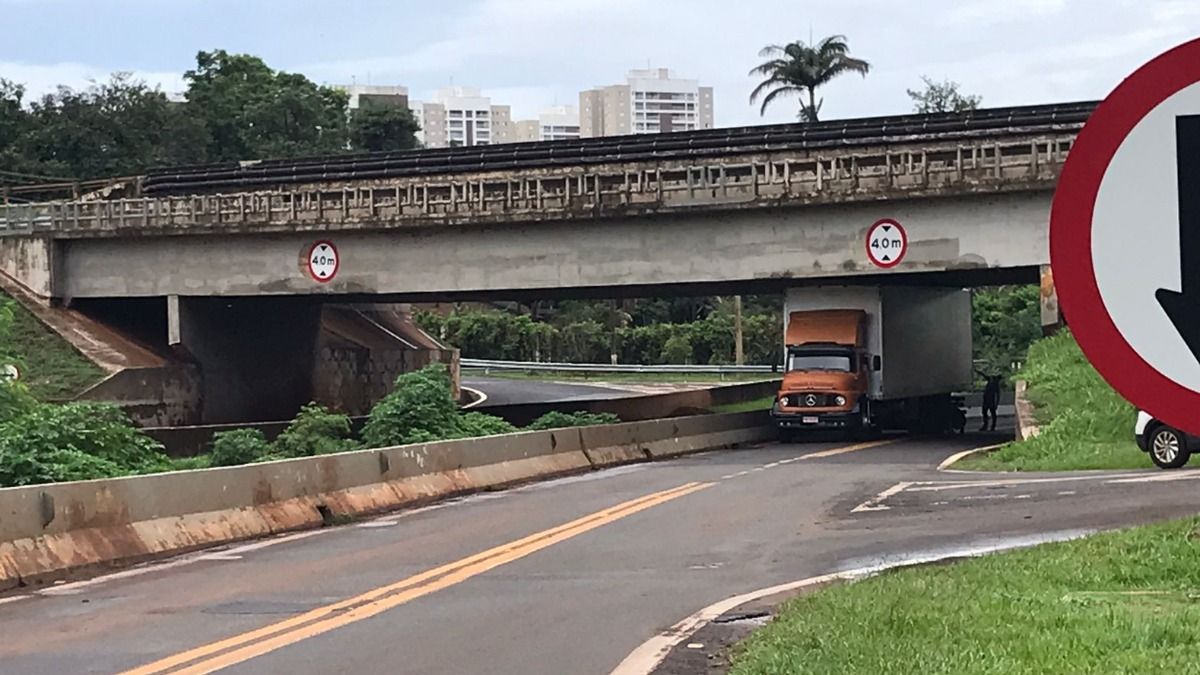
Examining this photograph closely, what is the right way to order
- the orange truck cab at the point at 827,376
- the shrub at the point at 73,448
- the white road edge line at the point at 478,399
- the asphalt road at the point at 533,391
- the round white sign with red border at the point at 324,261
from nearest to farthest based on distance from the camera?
the shrub at the point at 73,448 < the orange truck cab at the point at 827,376 < the round white sign with red border at the point at 324,261 < the white road edge line at the point at 478,399 < the asphalt road at the point at 533,391

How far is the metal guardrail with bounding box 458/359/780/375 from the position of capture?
8262 centimetres

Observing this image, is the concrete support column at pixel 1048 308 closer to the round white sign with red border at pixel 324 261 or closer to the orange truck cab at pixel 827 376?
the orange truck cab at pixel 827 376

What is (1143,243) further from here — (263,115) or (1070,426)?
(263,115)

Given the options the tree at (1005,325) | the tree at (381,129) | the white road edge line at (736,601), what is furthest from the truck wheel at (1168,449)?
the tree at (381,129)

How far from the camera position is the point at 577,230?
145 feet

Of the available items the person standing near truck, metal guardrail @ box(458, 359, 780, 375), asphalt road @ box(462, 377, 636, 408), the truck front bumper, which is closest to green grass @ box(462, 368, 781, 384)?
A: metal guardrail @ box(458, 359, 780, 375)

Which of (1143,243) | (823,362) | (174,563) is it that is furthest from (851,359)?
(1143,243)

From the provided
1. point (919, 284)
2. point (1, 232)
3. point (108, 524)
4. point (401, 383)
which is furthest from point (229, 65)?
point (108, 524)

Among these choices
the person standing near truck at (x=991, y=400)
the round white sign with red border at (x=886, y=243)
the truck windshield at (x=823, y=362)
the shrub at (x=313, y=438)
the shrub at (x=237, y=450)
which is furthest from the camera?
the person standing near truck at (x=991, y=400)

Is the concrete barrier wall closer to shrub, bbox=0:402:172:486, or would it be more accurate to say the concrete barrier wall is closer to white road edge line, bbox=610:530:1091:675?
shrub, bbox=0:402:172:486

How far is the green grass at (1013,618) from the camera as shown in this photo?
7516mm

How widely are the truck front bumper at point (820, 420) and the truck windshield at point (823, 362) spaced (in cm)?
121

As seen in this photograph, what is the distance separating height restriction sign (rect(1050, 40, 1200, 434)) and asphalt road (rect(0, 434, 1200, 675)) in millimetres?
6011

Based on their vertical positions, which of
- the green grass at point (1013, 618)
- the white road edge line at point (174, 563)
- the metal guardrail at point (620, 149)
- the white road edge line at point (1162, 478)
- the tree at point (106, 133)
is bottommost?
the white road edge line at point (174, 563)
